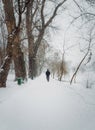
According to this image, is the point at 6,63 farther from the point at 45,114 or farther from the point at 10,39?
the point at 45,114

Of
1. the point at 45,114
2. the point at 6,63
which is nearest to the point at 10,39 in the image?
the point at 6,63

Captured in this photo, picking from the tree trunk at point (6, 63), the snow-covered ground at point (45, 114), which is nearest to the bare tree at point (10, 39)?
the tree trunk at point (6, 63)

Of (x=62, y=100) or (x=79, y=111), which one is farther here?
(x=62, y=100)

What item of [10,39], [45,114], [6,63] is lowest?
[45,114]

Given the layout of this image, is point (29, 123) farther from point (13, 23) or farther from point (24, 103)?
point (13, 23)

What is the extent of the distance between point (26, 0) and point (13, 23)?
5.72ft

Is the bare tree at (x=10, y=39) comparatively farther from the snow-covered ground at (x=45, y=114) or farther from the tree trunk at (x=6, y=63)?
the snow-covered ground at (x=45, y=114)

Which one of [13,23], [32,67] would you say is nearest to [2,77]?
[13,23]

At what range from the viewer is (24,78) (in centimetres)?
1525

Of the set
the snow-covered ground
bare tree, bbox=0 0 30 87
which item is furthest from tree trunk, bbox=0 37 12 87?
the snow-covered ground

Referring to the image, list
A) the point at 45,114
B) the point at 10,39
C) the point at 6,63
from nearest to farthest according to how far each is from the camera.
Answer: the point at 45,114
the point at 10,39
the point at 6,63

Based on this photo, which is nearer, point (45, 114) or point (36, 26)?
point (45, 114)

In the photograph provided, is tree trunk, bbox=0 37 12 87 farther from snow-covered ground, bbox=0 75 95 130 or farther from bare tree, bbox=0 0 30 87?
snow-covered ground, bbox=0 75 95 130

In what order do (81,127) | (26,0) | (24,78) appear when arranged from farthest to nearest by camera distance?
(24,78), (26,0), (81,127)
